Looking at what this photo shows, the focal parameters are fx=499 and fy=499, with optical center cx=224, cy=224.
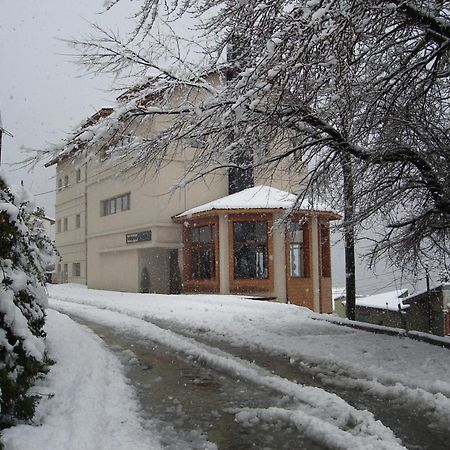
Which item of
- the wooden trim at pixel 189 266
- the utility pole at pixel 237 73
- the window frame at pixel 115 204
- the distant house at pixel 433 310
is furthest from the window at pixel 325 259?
the utility pole at pixel 237 73

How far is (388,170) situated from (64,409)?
680 centimetres

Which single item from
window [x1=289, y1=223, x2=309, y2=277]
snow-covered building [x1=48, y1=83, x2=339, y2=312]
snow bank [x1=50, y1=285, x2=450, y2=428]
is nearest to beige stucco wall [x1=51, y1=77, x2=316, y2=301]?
snow-covered building [x1=48, y1=83, x2=339, y2=312]

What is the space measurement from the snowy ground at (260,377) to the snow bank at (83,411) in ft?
A: 0.03

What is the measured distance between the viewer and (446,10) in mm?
7164

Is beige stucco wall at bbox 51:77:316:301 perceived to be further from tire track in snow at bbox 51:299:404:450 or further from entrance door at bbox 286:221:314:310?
tire track in snow at bbox 51:299:404:450

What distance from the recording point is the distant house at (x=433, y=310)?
59.7 ft

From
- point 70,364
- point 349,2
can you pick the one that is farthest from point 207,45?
point 70,364

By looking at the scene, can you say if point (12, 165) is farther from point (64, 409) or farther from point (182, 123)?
point (64, 409)

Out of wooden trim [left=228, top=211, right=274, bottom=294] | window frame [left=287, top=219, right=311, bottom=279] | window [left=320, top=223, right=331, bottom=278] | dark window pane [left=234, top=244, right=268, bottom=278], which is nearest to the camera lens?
wooden trim [left=228, top=211, right=274, bottom=294]

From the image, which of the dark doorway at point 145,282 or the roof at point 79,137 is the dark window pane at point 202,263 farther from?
the roof at point 79,137

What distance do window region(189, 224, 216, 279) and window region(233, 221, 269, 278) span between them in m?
1.09

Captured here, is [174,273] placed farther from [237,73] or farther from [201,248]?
[237,73]

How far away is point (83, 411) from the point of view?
15.4 ft

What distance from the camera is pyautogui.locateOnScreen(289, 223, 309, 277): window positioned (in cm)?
2272
